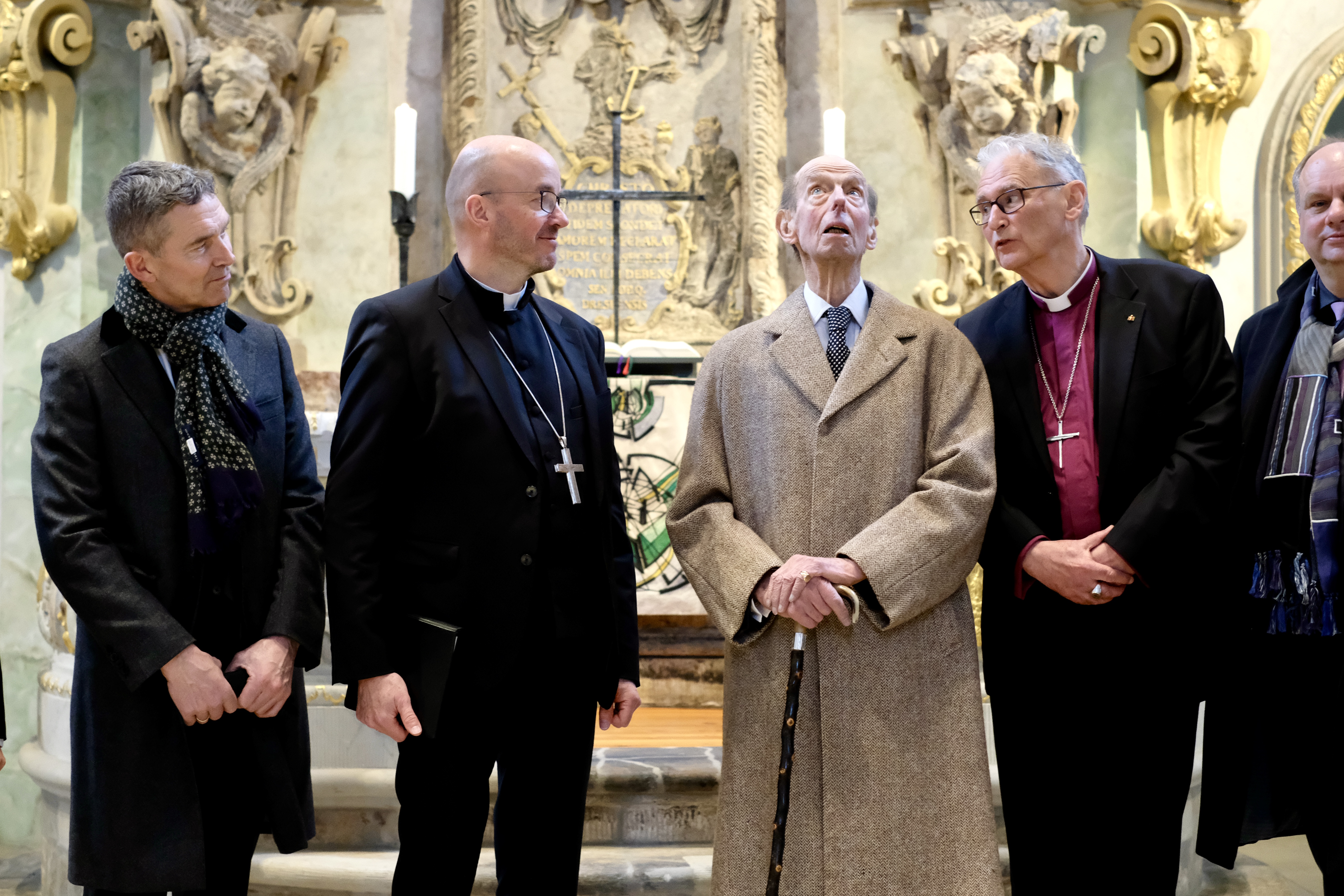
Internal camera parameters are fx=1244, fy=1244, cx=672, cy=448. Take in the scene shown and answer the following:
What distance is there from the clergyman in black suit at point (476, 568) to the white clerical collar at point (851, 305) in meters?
0.55

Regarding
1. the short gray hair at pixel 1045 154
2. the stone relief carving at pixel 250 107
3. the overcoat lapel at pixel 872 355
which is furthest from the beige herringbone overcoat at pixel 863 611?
the stone relief carving at pixel 250 107

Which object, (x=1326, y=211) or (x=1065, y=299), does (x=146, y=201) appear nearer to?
(x=1065, y=299)

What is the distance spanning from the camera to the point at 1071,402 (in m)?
2.51

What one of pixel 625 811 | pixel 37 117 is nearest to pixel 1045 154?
pixel 625 811

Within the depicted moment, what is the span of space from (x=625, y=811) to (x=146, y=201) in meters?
2.07

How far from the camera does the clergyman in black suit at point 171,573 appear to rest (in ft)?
7.04

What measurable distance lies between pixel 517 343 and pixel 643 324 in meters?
2.95

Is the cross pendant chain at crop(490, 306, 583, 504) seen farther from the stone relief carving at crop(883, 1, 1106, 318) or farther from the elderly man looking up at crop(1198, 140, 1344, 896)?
the stone relief carving at crop(883, 1, 1106, 318)

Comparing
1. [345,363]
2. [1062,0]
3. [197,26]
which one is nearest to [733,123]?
[1062,0]

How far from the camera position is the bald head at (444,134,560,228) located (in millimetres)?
2414

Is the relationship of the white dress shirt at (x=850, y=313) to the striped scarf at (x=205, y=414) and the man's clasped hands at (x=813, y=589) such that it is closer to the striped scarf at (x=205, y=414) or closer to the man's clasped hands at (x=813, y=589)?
the man's clasped hands at (x=813, y=589)

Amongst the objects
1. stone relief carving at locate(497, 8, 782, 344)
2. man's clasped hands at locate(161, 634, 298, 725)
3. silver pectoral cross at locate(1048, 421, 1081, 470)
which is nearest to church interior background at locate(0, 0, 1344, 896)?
stone relief carving at locate(497, 8, 782, 344)

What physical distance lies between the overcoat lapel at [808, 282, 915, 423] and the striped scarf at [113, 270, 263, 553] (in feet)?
3.60

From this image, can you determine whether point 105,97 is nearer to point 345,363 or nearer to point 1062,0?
point 345,363
